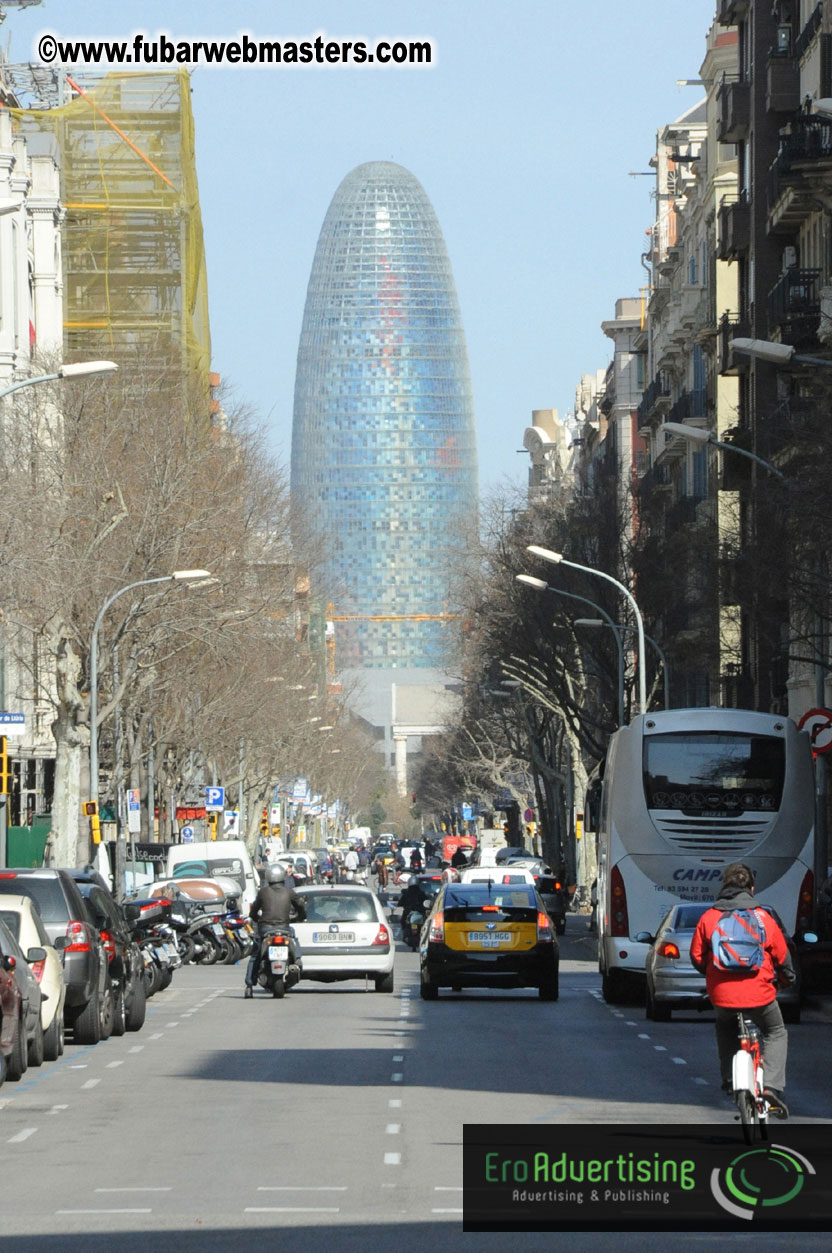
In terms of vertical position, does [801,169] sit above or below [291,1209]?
above

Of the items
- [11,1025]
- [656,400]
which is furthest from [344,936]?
[656,400]

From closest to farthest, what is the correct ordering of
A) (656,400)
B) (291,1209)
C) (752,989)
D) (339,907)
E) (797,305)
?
(291,1209) → (752,989) → (339,907) → (797,305) → (656,400)

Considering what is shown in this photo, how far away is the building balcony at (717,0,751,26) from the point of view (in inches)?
2510

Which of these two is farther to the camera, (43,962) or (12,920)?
(12,920)

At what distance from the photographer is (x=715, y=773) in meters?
30.8

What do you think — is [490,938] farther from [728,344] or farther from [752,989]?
[728,344]

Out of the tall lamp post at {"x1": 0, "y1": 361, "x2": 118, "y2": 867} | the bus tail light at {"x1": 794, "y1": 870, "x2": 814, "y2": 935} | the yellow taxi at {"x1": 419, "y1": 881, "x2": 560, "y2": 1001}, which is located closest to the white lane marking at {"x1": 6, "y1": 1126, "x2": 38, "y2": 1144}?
A: the tall lamp post at {"x1": 0, "y1": 361, "x2": 118, "y2": 867}

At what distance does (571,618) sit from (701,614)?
16.5 feet

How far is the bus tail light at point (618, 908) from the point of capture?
3056cm

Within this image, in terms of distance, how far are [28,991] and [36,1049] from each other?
1.53 m

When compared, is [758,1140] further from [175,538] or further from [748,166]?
[748,166]

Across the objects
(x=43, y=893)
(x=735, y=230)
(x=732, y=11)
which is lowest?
(x=43, y=893)

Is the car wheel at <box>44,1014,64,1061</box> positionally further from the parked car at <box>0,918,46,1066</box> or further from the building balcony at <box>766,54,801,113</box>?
the building balcony at <box>766,54,801,113</box>

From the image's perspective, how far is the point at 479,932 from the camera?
3122 centimetres
